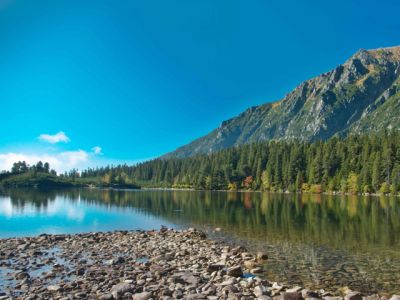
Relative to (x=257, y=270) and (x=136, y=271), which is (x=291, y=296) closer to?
(x=257, y=270)

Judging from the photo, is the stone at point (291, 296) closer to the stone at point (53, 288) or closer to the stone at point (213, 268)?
the stone at point (213, 268)

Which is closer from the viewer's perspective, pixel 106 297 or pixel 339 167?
pixel 106 297

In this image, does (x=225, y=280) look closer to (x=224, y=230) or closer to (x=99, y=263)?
(x=99, y=263)

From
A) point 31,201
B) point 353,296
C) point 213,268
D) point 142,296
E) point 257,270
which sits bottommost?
point 31,201

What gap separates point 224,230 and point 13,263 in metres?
25.1

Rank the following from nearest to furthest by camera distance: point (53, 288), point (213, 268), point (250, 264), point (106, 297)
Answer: point (106, 297)
point (53, 288)
point (213, 268)
point (250, 264)

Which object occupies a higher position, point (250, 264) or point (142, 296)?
point (142, 296)

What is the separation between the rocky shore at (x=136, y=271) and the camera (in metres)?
18.2

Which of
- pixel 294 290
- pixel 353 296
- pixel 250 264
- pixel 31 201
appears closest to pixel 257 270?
pixel 250 264

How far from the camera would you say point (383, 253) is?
95.2ft

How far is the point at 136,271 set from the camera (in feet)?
76.6

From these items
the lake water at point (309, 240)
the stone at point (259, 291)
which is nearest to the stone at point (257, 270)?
the lake water at point (309, 240)

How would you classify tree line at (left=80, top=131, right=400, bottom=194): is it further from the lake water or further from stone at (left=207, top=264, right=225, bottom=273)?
stone at (left=207, top=264, right=225, bottom=273)

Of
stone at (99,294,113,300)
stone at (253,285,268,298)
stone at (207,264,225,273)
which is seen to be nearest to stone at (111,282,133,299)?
stone at (99,294,113,300)
